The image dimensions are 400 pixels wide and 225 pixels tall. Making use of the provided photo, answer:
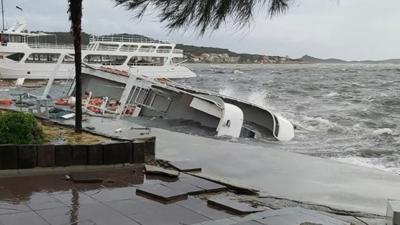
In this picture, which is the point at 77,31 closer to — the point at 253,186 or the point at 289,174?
the point at 253,186

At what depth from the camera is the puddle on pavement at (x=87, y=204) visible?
4473 millimetres

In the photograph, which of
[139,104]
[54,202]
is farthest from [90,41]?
[54,202]

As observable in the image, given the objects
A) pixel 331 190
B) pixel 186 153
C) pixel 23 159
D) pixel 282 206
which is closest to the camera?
pixel 282 206

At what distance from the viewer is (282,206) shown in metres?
5.39

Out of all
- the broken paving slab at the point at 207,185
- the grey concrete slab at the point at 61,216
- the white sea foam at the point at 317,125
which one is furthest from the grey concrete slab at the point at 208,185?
the white sea foam at the point at 317,125

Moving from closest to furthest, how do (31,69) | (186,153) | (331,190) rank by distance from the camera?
(331,190) < (186,153) < (31,69)

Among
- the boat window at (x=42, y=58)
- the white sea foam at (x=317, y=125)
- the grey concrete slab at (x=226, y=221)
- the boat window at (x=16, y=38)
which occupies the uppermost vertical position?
the boat window at (x=16, y=38)

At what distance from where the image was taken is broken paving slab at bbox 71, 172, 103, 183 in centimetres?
585

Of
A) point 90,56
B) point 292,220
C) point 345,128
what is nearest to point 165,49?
point 90,56

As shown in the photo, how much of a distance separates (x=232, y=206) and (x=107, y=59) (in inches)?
1815

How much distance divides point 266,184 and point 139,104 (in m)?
14.1

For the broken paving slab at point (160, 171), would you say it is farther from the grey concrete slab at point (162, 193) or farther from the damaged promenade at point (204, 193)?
the grey concrete slab at point (162, 193)

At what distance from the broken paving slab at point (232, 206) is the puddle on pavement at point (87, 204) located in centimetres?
11

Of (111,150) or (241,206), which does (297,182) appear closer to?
(241,206)
